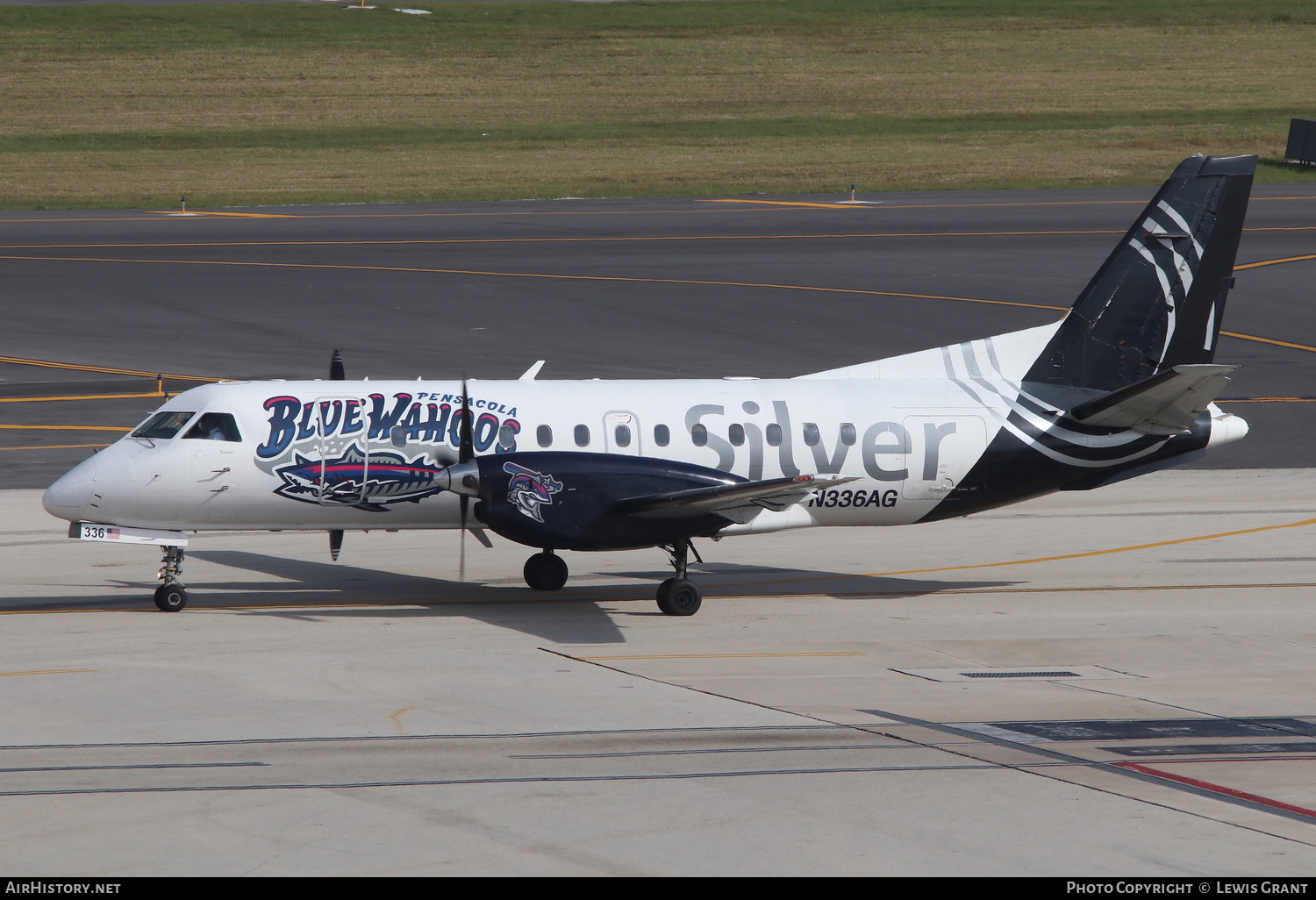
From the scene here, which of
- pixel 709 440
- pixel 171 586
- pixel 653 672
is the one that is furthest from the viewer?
pixel 709 440

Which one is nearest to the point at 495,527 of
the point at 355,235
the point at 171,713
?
the point at 171,713

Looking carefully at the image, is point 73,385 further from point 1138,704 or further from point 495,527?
point 1138,704

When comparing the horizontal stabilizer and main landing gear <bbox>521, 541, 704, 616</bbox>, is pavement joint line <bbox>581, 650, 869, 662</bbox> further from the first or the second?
the horizontal stabilizer

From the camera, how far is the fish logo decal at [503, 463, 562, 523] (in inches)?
822

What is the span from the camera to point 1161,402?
22812mm

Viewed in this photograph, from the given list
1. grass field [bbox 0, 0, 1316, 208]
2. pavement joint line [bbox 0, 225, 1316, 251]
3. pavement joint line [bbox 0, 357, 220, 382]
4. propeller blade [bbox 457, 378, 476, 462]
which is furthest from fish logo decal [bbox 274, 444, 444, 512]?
grass field [bbox 0, 0, 1316, 208]

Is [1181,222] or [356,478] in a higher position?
[1181,222]

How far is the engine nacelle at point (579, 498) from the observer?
20938mm

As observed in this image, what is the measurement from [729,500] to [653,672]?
3.30m

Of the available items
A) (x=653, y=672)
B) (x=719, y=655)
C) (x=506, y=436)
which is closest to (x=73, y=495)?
(x=506, y=436)

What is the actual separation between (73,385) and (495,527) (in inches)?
806

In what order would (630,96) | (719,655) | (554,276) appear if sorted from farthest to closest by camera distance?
1. (630,96)
2. (554,276)
3. (719,655)

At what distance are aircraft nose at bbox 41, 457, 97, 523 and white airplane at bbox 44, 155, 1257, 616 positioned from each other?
3 centimetres

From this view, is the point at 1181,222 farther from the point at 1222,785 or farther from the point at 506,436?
the point at 1222,785
